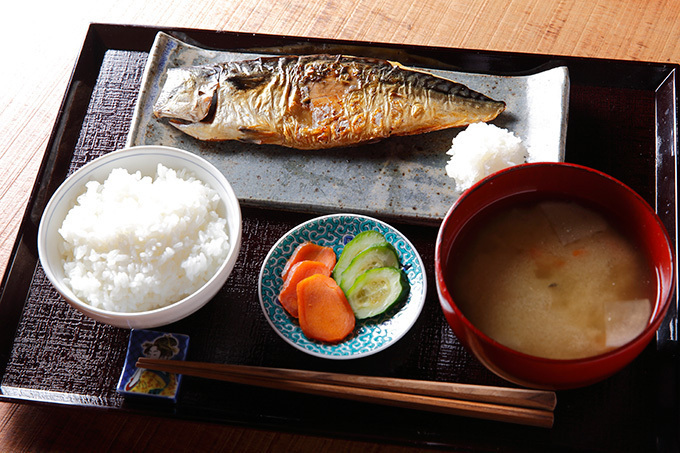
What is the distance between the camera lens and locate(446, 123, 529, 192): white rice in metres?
1.88

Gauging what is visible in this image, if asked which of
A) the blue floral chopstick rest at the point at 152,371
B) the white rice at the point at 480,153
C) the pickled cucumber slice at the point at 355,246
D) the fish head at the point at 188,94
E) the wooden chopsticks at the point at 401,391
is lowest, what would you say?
the blue floral chopstick rest at the point at 152,371

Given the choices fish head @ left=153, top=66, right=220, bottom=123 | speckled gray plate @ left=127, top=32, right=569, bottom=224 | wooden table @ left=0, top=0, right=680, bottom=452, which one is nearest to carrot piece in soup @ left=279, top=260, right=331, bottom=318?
speckled gray plate @ left=127, top=32, right=569, bottom=224

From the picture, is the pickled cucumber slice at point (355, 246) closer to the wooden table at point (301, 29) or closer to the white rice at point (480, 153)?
the white rice at point (480, 153)

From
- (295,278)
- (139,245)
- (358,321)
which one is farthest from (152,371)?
(358,321)

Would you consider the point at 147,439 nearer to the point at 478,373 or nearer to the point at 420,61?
the point at 478,373

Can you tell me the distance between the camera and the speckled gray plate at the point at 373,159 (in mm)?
1930

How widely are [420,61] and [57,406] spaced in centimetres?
153

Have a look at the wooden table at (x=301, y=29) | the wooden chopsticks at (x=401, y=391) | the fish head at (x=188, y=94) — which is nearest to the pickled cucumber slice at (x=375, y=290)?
the wooden chopsticks at (x=401, y=391)

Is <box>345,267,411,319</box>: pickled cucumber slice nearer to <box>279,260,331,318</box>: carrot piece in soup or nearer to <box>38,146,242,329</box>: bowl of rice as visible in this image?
<box>279,260,331,318</box>: carrot piece in soup

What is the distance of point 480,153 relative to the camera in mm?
1882

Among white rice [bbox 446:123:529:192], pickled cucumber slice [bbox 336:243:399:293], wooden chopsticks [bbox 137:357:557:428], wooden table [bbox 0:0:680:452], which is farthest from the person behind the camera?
wooden table [bbox 0:0:680:452]

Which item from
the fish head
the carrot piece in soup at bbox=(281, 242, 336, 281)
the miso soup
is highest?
the miso soup

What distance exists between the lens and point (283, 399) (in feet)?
5.23

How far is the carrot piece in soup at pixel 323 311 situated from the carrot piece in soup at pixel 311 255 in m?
0.10
